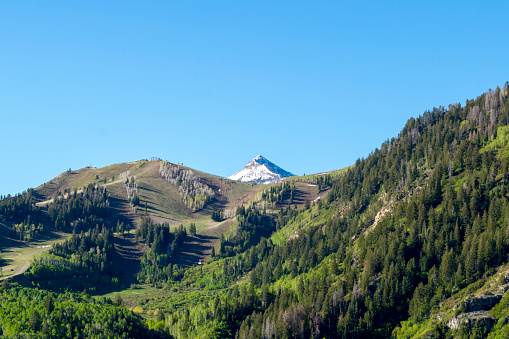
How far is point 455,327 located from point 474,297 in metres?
13.9

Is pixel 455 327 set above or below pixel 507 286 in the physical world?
below

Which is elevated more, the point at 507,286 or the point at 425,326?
the point at 507,286

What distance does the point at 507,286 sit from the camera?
7667 inches

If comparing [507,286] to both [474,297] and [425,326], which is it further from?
[425,326]

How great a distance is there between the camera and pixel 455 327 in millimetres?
189250

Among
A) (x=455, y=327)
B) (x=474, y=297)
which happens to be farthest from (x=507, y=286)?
(x=455, y=327)

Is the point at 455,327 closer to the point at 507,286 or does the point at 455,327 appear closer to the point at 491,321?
the point at 491,321

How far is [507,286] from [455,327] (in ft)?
81.5

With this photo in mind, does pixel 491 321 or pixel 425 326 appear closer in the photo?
pixel 491 321

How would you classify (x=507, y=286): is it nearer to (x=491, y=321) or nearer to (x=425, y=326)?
(x=491, y=321)

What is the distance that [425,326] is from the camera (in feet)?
650

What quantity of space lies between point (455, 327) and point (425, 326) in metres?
11.9

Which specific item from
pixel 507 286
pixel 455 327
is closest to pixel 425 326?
pixel 455 327

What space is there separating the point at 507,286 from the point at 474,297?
12265 mm
